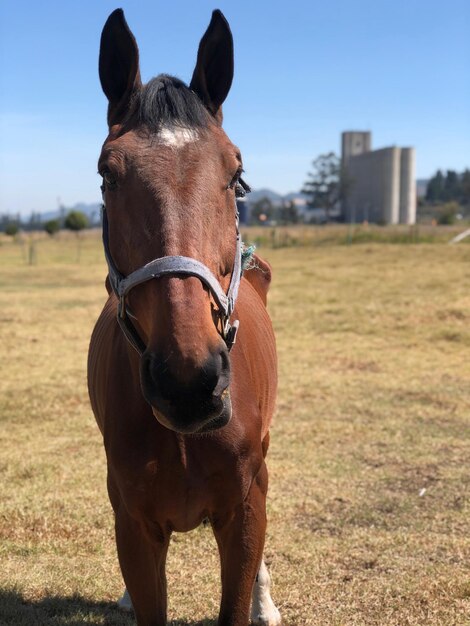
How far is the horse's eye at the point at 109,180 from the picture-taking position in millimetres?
2055

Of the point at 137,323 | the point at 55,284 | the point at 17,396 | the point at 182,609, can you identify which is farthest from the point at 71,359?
the point at 55,284

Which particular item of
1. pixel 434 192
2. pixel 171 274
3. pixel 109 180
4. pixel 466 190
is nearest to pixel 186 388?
pixel 171 274

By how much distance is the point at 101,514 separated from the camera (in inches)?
181

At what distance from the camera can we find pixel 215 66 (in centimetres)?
230

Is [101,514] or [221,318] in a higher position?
[221,318]

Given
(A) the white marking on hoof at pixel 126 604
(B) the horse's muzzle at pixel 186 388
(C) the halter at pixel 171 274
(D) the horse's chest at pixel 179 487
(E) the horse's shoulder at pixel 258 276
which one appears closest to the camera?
(B) the horse's muzzle at pixel 186 388

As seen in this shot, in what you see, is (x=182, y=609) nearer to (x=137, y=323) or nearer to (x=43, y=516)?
(x=43, y=516)

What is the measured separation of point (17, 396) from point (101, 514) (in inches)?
140

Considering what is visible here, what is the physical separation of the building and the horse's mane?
68687 millimetres

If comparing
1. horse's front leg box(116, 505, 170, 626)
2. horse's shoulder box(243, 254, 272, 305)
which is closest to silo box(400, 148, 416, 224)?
horse's shoulder box(243, 254, 272, 305)

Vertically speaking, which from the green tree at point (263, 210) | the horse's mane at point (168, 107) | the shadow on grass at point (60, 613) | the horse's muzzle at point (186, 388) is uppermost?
the green tree at point (263, 210)

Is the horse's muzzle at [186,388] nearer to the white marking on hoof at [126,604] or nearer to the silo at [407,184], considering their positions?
the white marking on hoof at [126,604]

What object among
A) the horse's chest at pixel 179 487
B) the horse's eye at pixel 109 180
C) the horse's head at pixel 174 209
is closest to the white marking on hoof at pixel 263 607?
the horse's chest at pixel 179 487

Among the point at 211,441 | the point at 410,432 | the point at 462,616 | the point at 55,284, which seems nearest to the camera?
the point at 211,441
